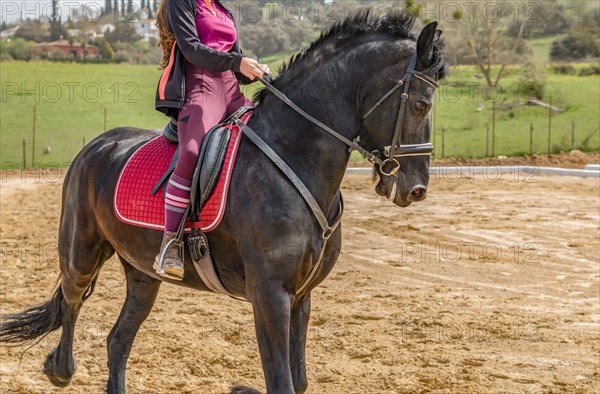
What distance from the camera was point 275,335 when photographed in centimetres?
421

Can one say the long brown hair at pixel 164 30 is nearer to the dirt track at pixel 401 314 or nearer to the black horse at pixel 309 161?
the black horse at pixel 309 161

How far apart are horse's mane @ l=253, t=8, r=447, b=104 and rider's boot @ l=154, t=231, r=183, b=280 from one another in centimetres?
111

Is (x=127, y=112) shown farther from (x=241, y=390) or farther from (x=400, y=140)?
(x=400, y=140)

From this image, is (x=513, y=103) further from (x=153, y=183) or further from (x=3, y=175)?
(x=153, y=183)

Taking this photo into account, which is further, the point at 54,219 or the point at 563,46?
the point at 563,46

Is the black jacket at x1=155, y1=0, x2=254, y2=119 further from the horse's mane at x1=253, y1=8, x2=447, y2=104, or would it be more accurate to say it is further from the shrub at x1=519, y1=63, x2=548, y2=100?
the shrub at x1=519, y1=63, x2=548, y2=100

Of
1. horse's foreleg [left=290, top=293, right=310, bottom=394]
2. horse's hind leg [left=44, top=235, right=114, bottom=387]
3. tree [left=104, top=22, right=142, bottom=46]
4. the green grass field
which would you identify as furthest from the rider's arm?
tree [left=104, top=22, right=142, bottom=46]

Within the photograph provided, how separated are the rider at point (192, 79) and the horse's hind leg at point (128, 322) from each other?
0.95 meters

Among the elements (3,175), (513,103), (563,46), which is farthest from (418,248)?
(563,46)

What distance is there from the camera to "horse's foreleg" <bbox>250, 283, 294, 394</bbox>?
4199mm

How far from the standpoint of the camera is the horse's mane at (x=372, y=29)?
423 cm

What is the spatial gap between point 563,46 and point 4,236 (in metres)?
42.9

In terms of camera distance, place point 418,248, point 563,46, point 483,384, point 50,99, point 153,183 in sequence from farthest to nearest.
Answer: point 563,46 < point 50,99 < point 418,248 < point 483,384 < point 153,183

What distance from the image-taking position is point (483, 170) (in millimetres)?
19547
